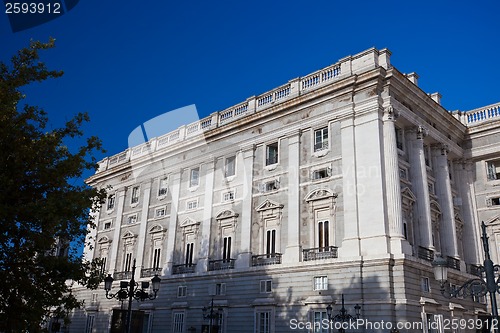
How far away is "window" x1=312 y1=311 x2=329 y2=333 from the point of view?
2175cm

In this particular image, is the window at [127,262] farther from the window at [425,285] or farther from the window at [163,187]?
the window at [425,285]

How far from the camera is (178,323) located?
28188mm

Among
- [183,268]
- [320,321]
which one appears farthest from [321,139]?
[183,268]

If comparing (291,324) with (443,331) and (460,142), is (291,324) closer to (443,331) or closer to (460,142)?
(443,331)

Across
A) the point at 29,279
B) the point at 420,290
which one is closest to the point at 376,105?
the point at 420,290

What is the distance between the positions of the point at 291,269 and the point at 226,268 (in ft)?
16.5

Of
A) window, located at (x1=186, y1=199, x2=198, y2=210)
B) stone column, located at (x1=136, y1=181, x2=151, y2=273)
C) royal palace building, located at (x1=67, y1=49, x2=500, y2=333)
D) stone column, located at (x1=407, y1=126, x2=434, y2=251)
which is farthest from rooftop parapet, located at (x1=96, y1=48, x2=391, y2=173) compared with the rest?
window, located at (x1=186, y1=199, x2=198, y2=210)

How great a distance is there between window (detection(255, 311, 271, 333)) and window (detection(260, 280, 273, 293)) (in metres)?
1.12

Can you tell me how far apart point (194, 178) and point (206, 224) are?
4.29 meters

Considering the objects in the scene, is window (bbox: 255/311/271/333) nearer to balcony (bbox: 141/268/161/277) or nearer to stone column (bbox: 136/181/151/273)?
balcony (bbox: 141/268/161/277)

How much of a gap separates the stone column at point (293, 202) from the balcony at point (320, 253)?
0.46 meters

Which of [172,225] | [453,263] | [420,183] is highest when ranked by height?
→ [420,183]

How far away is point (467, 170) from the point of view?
101 feet

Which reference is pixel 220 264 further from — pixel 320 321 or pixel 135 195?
pixel 135 195
